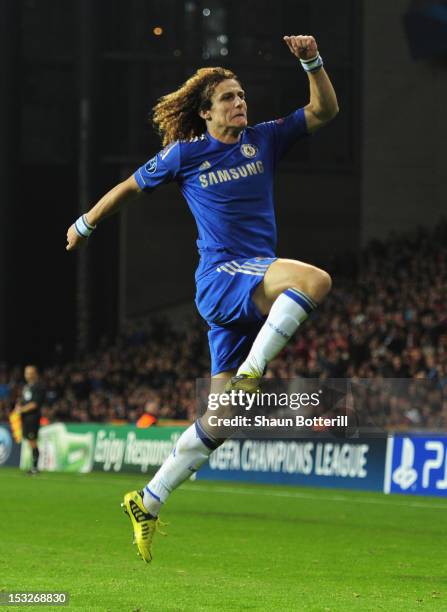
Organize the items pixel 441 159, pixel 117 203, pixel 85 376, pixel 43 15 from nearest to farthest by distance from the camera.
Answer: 1. pixel 117 203
2. pixel 85 376
3. pixel 441 159
4. pixel 43 15

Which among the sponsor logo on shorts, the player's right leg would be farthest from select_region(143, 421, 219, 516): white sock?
the sponsor logo on shorts

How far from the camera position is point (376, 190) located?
35156mm

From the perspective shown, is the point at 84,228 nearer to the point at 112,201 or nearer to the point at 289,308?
the point at 112,201

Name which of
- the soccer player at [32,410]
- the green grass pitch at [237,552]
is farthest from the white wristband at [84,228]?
the soccer player at [32,410]

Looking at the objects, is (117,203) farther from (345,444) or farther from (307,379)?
(307,379)

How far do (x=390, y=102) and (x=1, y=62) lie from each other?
1062 centimetres

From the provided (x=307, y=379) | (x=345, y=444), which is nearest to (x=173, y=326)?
(x=307, y=379)

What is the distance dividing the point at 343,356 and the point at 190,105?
15.2m

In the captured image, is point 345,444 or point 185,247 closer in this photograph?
point 345,444

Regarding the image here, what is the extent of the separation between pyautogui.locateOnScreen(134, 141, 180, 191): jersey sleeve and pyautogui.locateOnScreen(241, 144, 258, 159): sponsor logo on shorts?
15.8 inches

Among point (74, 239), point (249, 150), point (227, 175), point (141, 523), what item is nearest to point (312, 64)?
point (249, 150)

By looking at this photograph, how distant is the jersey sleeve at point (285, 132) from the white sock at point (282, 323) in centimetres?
117

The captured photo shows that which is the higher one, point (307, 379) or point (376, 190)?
point (376, 190)

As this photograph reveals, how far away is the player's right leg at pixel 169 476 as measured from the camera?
8.16 m
